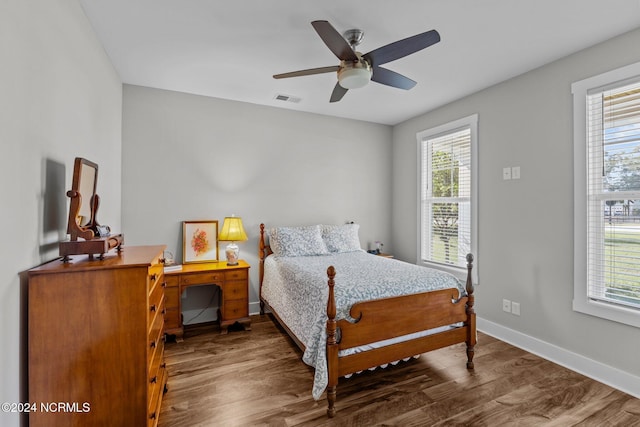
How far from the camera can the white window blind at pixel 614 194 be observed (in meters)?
2.27

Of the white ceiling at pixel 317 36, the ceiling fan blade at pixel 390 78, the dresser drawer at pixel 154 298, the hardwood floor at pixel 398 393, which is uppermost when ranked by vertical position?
the white ceiling at pixel 317 36

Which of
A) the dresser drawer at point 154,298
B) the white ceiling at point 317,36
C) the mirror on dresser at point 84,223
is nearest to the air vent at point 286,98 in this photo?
the white ceiling at point 317,36

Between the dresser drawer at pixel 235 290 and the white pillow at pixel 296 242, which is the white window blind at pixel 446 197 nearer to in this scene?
the white pillow at pixel 296 242

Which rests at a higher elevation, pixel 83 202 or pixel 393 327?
pixel 83 202

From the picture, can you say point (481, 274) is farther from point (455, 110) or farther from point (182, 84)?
point (182, 84)

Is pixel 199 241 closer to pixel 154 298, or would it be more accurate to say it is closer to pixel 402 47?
pixel 154 298

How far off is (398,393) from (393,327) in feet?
1.57

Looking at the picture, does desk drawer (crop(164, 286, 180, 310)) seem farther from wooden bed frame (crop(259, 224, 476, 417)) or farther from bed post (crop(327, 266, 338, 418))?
bed post (crop(327, 266, 338, 418))

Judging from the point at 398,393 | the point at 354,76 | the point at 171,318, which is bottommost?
the point at 398,393

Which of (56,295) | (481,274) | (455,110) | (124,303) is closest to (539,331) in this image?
(481,274)

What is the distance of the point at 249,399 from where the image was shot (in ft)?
6.98

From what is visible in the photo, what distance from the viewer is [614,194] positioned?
235 cm

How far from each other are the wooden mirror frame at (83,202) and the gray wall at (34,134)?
0.42ft

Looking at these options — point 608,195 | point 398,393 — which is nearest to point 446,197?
point 608,195
